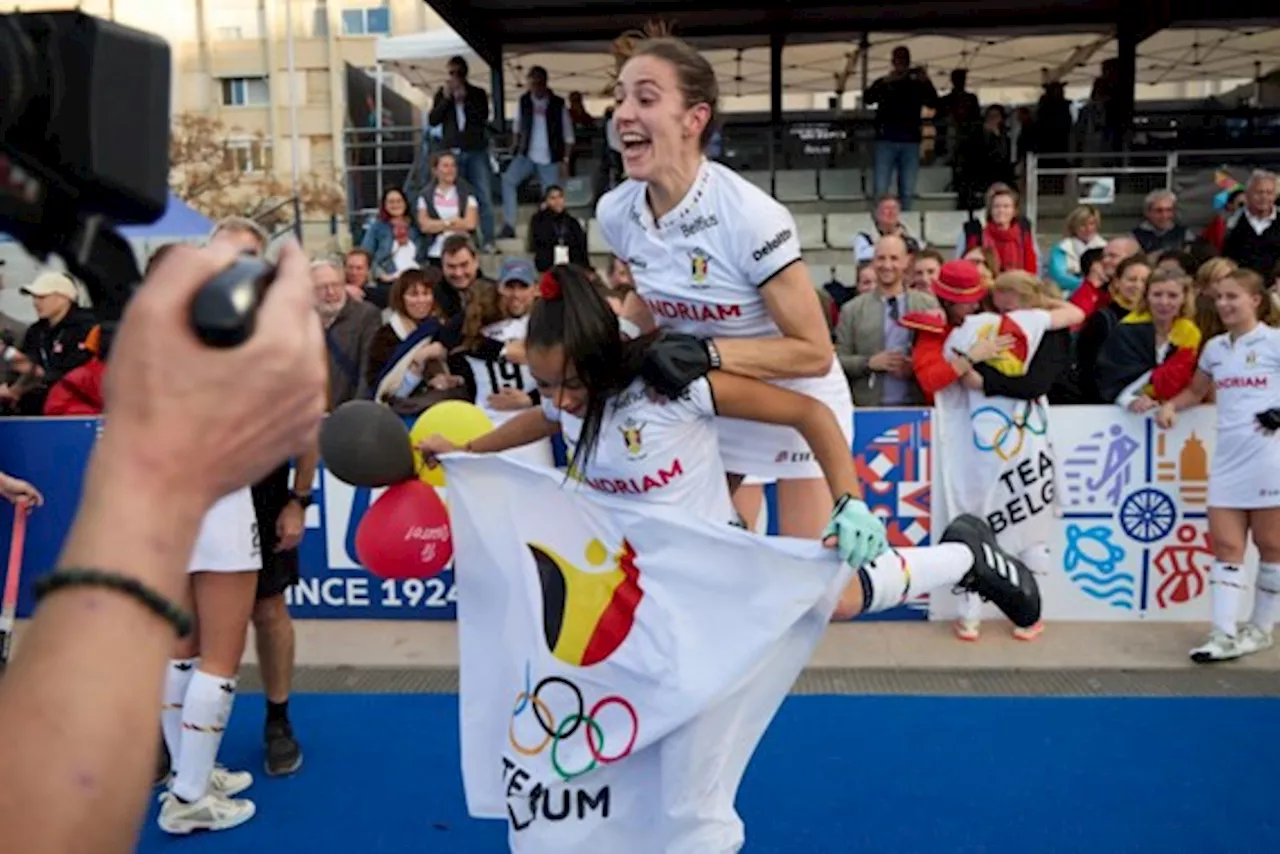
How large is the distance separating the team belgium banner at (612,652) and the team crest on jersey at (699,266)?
1.87 ft

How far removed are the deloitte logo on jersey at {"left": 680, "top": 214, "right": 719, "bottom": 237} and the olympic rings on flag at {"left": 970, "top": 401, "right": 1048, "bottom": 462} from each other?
3117 mm

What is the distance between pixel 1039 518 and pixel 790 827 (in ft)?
8.40

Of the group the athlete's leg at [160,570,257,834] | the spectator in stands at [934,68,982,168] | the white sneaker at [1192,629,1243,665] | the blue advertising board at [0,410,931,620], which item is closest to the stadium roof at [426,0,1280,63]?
the spectator in stands at [934,68,982,168]

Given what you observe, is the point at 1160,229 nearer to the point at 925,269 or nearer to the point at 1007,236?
the point at 1007,236

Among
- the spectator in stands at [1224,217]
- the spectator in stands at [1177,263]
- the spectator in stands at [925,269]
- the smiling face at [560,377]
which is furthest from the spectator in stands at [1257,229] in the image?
the smiling face at [560,377]

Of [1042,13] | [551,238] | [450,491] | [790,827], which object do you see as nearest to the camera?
[450,491]

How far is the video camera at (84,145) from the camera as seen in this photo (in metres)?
0.86

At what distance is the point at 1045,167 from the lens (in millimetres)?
12477

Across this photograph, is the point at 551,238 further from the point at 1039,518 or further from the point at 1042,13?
the point at 1042,13

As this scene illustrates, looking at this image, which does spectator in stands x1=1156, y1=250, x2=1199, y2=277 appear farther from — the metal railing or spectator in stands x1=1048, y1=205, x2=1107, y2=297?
the metal railing

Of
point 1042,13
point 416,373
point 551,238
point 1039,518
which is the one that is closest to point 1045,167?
point 1042,13

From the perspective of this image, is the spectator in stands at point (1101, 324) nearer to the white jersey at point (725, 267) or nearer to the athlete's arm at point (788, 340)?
the white jersey at point (725, 267)

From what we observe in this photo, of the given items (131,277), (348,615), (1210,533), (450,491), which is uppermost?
(131,277)

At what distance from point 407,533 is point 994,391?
10.7 feet
